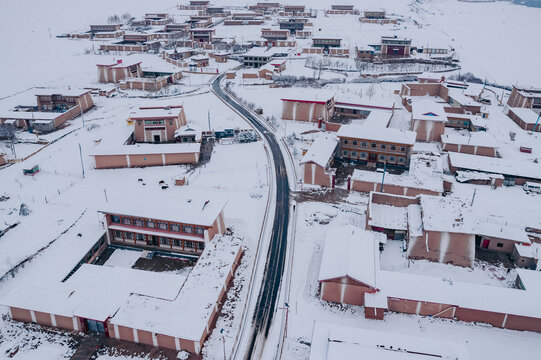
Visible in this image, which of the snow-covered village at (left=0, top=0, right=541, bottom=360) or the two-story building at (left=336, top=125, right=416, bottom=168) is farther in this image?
the two-story building at (left=336, top=125, right=416, bottom=168)

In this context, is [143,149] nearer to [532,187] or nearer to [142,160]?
[142,160]

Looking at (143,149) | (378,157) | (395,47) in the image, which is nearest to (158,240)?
(143,149)

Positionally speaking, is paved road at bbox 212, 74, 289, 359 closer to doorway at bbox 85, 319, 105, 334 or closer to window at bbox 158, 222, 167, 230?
window at bbox 158, 222, 167, 230

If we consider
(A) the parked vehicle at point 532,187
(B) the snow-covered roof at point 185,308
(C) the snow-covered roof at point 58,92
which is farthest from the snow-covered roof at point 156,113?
(A) the parked vehicle at point 532,187

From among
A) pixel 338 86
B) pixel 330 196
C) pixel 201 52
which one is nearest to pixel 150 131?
pixel 330 196

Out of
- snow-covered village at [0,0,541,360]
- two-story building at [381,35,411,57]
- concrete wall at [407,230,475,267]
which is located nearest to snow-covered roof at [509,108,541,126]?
snow-covered village at [0,0,541,360]

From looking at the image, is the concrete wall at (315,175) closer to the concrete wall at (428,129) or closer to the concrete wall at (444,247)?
the concrete wall at (444,247)
